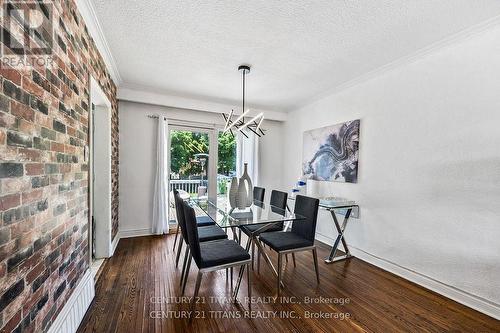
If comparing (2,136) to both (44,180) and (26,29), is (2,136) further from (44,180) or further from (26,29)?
(26,29)

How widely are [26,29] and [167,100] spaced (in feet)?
9.04

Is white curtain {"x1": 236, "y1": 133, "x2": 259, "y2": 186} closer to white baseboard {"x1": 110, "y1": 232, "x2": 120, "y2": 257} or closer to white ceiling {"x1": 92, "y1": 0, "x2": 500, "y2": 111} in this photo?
white ceiling {"x1": 92, "y1": 0, "x2": 500, "y2": 111}

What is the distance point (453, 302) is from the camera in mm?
2064

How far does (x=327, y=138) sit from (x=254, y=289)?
247cm

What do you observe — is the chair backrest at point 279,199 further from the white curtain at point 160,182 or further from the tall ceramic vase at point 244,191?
the white curtain at point 160,182

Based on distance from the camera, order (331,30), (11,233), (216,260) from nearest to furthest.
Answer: (11,233) → (216,260) → (331,30)

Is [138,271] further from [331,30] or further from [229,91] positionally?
[331,30]

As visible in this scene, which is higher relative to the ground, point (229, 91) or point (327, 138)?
point (229, 91)

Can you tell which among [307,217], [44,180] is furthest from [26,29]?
[307,217]

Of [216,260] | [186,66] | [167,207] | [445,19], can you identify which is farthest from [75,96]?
[445,19]

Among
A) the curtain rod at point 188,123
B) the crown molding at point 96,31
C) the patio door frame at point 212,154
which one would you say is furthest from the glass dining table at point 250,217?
the crown molding at point 96,31

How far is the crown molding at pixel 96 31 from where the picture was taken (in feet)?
5.65

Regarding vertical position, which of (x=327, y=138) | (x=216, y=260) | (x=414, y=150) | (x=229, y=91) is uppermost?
(x=229, y=91)

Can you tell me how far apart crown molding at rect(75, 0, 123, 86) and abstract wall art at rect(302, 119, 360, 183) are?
122 inches
